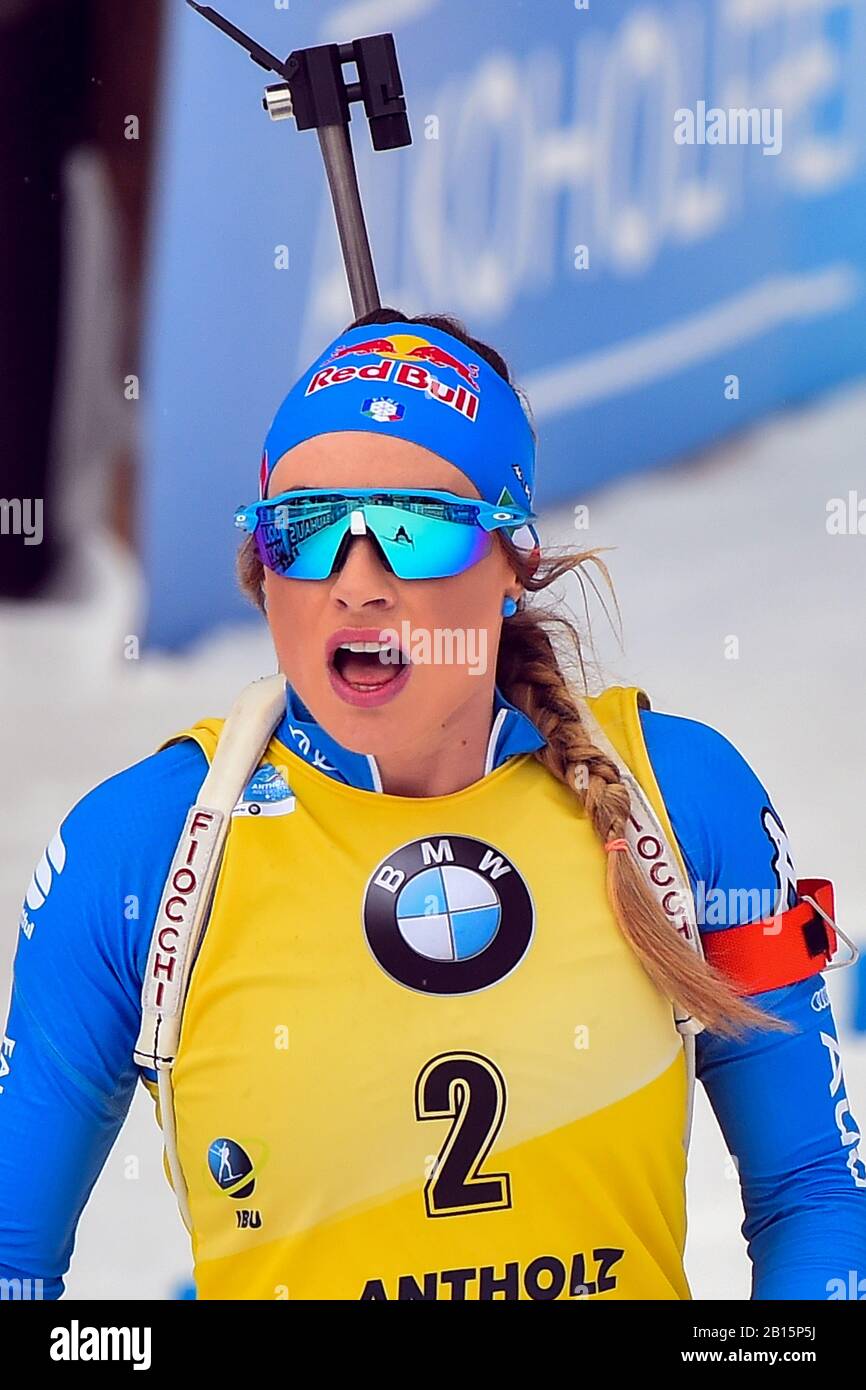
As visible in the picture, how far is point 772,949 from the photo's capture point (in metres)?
1.88

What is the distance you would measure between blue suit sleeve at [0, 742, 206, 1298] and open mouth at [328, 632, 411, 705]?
0.24 meters

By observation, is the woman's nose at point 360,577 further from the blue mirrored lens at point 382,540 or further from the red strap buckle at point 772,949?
the red strap buckle at point 772,949

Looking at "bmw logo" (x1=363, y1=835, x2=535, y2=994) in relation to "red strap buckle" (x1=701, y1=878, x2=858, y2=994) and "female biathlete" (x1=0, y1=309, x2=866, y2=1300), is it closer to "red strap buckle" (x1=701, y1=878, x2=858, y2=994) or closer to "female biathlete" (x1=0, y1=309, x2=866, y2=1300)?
"female biathlete" (x1=0, y1=309, x2=866, y2=1300)

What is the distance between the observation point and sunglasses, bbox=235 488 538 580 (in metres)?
1.75

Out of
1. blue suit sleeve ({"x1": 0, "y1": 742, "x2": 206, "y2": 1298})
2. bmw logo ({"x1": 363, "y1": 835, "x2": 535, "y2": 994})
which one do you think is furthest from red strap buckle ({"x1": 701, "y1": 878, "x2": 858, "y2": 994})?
blue suit sleeve ({"x1": 0, "y1": 742, "x2": 206, "y2": 1298})

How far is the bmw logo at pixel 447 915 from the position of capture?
1808 millimetres

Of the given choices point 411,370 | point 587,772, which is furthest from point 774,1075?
point 411,370

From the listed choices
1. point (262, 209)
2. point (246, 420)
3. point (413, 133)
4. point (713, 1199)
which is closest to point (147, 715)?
point (246, 420)

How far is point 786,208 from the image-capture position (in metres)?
2.65

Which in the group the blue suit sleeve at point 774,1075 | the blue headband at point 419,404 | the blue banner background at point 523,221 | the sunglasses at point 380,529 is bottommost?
the blue suit sleeve at point 774,1075

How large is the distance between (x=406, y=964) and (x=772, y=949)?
0.42 metres

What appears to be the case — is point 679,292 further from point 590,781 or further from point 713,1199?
point 713,1199

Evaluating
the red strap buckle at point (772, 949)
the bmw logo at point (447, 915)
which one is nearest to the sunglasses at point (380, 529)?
the bmw logo at point (447, 915)

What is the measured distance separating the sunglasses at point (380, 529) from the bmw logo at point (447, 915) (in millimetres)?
318
